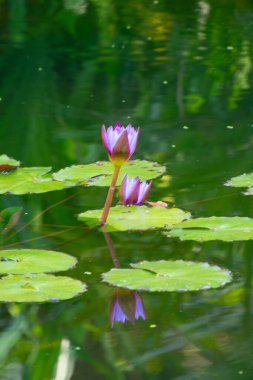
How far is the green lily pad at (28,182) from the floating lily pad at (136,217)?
0.65ft

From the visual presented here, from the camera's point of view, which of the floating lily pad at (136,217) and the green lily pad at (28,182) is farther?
the green lily pad at (28,182)

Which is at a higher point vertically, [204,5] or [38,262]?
[38,262]

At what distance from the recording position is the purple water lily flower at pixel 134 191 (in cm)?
201

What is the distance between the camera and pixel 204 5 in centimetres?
507

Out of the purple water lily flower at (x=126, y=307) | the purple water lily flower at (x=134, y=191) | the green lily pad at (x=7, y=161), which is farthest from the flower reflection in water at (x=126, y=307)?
the green lily pad at (x=7, y=161)

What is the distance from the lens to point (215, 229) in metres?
1.90

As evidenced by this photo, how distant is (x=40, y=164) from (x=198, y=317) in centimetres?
107

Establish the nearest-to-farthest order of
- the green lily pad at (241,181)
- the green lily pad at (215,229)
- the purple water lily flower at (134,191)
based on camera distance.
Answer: the green lily pad at (215,229) → the purple water lily flower at (134,191) → the green lily pad at (241,181)

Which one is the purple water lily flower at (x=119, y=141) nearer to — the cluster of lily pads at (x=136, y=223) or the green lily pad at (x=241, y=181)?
the cluster of lily pads at (x=136, y=223)

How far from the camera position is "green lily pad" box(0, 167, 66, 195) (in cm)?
220

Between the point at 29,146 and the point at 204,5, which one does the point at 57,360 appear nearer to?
the point at 29,146

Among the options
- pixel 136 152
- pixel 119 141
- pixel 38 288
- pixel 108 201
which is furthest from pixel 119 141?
pixel 136 152

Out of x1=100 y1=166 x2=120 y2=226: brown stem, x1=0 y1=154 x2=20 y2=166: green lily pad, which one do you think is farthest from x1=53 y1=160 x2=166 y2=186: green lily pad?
x1=100 y1=166 x2=120 y2=226: brown stem

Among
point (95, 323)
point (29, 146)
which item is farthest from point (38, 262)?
point (29, 146)
